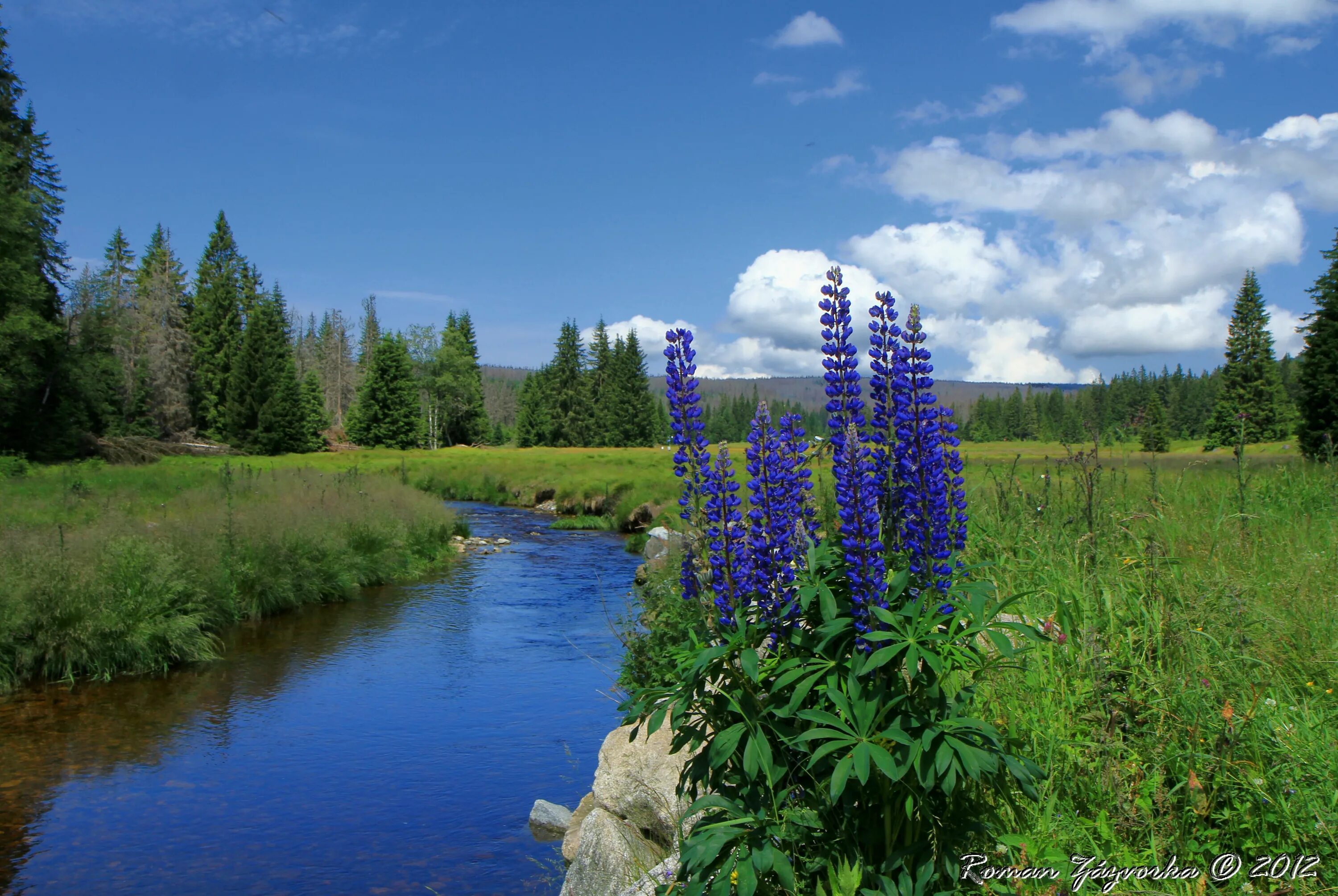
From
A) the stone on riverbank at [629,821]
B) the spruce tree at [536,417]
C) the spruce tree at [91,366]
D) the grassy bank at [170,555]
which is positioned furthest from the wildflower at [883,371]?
the spruce tree at [536,417]

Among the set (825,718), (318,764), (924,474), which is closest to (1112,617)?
(924,474)

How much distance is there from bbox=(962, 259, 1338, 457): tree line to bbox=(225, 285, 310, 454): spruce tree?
144ft

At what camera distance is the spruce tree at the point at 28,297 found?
2827 centimetres

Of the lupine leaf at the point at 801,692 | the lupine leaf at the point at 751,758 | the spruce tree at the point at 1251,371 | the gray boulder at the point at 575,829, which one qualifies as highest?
the spruce tree at the point at 1251,371

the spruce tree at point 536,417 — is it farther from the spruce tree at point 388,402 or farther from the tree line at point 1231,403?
the tree line at point 1231,403

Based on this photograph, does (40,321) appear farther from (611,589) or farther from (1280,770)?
(1280,770)

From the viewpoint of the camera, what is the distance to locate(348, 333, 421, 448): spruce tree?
6650 centimetres

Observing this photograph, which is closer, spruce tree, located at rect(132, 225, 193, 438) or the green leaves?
the green leaves

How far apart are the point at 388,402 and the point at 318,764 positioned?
6247 cm

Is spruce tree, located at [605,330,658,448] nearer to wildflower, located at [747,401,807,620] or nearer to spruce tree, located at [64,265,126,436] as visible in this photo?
spruce tree, located at [64,265,126,436]

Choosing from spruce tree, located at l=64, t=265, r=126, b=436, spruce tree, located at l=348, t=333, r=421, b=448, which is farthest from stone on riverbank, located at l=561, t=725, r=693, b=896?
spruce tree, located at l=348, t=333, r=421, b=448

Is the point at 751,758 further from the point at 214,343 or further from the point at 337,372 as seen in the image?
the point at 337,372

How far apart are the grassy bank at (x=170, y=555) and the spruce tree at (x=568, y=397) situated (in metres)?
55.7

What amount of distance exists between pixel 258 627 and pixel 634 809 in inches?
402
